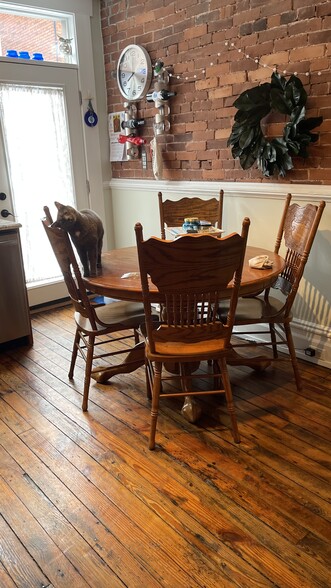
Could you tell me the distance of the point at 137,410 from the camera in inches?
93.3

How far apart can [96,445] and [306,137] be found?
1984 millimetres

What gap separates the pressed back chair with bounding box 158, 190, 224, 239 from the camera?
10.1 feet

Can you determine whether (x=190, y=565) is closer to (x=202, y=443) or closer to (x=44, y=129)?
(x=202, y=443)

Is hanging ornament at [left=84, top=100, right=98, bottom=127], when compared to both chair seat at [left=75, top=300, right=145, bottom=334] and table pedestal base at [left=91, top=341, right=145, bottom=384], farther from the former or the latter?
table pedestal base at [left=91, top=341, right=145, bottom=384]

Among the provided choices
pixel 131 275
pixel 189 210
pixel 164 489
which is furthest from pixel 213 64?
pixel 164 489

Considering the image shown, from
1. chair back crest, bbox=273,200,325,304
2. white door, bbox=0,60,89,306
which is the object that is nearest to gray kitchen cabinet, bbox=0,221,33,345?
white door, bbox=0,60,89,306

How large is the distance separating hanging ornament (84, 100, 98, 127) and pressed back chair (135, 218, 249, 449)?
8.77 feet

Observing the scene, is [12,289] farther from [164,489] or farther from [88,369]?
[164,489]

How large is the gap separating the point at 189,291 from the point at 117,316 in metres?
0.73

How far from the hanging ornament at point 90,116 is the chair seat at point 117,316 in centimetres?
216

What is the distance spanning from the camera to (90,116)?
4.02m

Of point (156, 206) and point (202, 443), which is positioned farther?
point (156, 206)

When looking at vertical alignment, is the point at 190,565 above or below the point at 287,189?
below

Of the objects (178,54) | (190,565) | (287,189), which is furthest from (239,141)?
(190,565)
